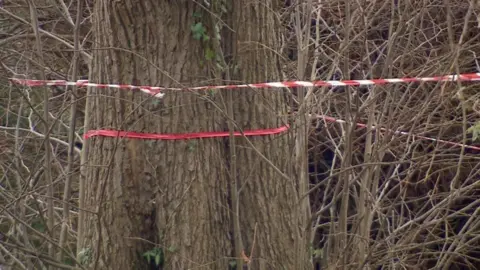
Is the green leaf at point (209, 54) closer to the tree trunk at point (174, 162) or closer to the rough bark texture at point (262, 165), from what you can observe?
the tree trunk at point (174, 162)

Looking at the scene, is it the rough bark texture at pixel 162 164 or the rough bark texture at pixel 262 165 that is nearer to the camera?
the rough bark texture at pixel 162 164

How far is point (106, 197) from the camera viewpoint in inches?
Result: 167

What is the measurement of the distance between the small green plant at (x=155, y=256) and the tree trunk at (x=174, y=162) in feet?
0.09

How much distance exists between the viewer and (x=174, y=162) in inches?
164

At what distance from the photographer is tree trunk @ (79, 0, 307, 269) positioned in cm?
414

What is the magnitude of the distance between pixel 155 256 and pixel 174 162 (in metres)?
0.48

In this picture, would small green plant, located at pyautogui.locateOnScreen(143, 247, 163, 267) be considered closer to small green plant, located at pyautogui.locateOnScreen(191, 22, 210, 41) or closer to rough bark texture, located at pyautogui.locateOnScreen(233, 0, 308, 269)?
rough bark texture, located at pyautogui.locateOnScreen(233, 0, 308, 269)

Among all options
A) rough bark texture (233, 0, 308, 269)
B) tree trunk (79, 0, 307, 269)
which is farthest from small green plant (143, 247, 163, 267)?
rough bark texture (233, 0, 308, 269)

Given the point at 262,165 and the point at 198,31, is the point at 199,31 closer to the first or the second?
the point at 198,31

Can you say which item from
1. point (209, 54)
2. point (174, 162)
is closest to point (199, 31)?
point (209, 54)

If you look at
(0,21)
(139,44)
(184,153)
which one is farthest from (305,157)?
(0,21)

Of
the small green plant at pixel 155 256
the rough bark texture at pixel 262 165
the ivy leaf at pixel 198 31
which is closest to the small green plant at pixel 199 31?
the ivy leaf at pixel 198 31

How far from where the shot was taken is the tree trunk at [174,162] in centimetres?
414

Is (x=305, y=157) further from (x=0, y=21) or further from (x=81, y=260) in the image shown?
(x=0, y=21)
